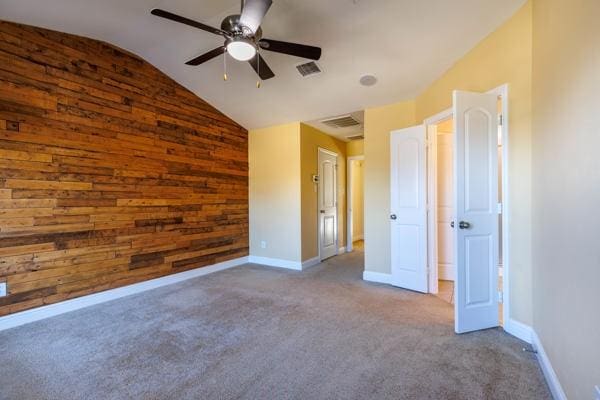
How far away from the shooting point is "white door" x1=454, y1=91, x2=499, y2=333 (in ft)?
8.11

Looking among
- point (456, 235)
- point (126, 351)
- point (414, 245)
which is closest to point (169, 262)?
point (126, 351)

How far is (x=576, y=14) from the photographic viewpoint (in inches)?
60.1

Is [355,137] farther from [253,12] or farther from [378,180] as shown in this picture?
→ [253,12]

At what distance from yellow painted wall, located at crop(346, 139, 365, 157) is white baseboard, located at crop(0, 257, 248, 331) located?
12.4 ft

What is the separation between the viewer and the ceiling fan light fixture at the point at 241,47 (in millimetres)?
1994

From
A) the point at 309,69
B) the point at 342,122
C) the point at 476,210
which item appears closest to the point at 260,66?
the point at 309,69

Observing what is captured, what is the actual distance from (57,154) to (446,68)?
4.43m

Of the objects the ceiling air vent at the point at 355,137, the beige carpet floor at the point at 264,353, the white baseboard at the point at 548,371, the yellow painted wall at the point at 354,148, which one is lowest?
the beige carpet floor at the point at 264,353

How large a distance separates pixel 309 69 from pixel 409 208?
2209 mm

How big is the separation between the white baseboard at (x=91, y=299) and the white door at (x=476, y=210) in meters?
3.61

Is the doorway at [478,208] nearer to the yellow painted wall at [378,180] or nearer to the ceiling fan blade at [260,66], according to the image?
the yellow painted wall at [378,180]

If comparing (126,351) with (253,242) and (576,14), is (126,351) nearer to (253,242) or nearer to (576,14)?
(253,242)

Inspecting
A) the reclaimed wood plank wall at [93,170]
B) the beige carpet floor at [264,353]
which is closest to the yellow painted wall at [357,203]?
the reclaimed wood plank wall at [93,170]

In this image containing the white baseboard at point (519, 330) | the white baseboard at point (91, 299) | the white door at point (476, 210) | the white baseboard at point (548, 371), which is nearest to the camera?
the white baseboard at point (548, 371)
